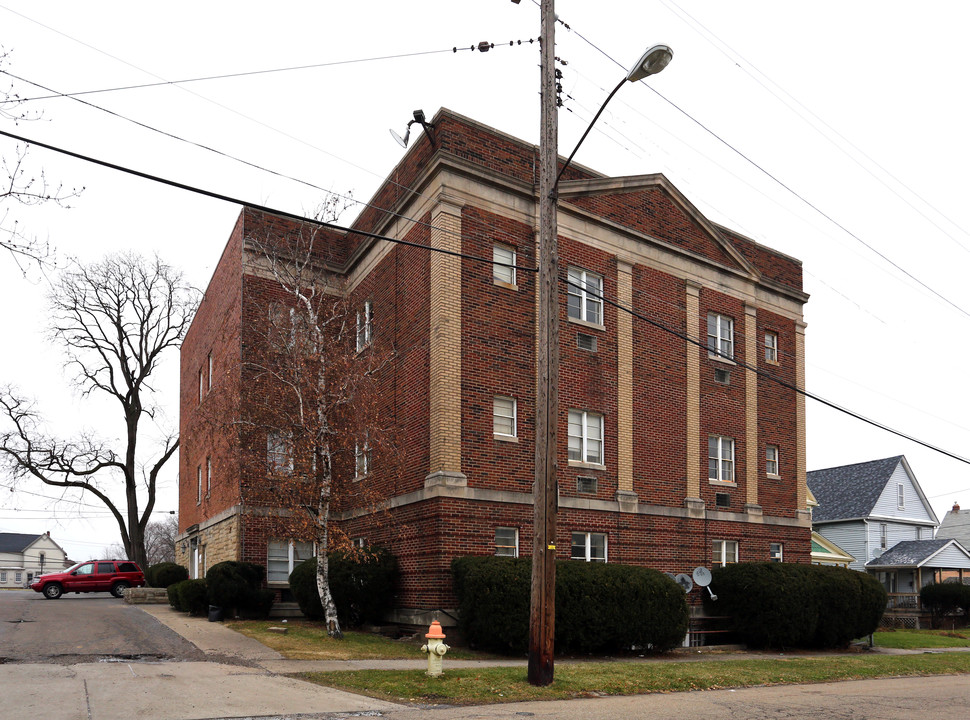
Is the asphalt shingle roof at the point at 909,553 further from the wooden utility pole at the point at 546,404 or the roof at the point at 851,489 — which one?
the wooden utility pole at the point at 546,404

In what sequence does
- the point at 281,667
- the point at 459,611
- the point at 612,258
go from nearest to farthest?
the point at 281,667 < the point at 459,611 < the point at 612,258

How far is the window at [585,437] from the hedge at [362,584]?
215 inches

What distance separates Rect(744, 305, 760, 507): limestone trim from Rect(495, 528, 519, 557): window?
9256 millimetres

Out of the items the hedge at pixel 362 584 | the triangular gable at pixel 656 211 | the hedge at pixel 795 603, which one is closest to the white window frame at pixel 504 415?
the hedge at pixel 362 584

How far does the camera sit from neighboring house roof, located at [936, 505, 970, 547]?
59250mm

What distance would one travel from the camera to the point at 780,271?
3028 cm

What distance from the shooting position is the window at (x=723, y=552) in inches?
1027

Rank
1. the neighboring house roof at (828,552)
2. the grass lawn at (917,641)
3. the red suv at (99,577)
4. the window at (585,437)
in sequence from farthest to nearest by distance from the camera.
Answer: the neighboring house roof at (828,552)
the red suv at (99,577)
the grass lawn at (917,641)
the window at (585,437)

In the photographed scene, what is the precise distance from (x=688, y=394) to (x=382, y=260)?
9698mm

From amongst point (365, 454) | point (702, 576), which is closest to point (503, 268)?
point (365, 454)

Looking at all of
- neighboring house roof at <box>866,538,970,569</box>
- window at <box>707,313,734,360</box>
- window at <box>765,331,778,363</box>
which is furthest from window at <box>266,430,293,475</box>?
neighboring house roof at <box>866,538,970,569</box>

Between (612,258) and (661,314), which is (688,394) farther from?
(612,258)

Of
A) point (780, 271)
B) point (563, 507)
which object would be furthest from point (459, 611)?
point (780, 271)

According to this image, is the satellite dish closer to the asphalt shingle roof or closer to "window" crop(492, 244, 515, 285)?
"window" crop(492, 244, 515, 285)
